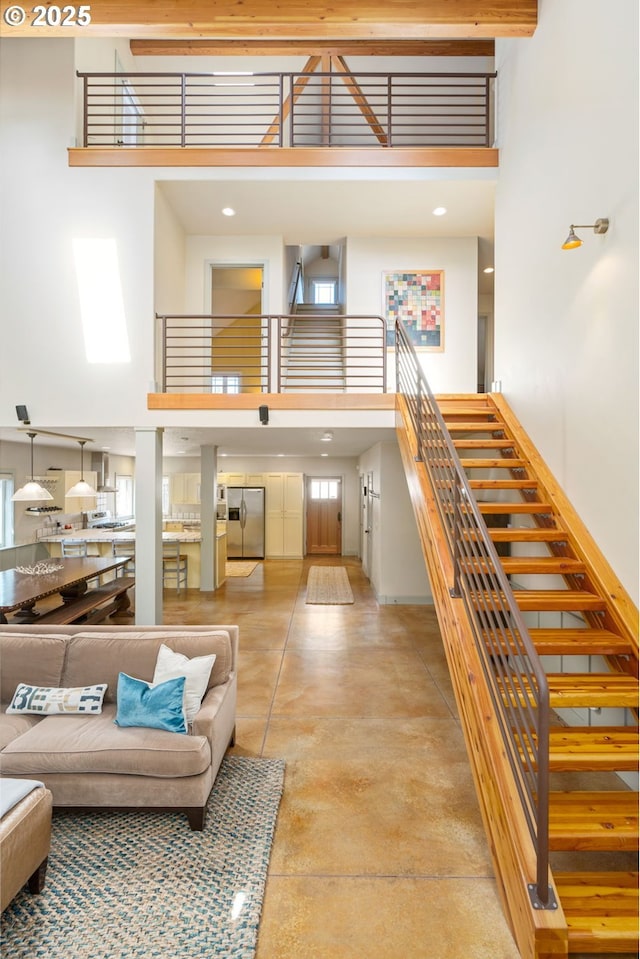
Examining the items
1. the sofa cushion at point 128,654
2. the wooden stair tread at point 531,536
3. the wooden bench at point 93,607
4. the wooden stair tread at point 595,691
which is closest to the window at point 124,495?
the wooden bench at point 93,607

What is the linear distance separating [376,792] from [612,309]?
10.6ft

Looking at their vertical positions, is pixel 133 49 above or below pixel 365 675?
above

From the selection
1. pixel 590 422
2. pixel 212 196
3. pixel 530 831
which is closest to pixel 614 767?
pixel 530 831

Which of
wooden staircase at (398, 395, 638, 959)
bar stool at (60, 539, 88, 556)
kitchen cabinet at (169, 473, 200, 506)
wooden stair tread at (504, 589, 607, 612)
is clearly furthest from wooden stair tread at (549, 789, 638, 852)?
kitchen cabinet at (169, 473, 200, 506)

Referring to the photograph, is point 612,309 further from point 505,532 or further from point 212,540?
point 212,540

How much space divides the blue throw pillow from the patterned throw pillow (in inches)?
9.0

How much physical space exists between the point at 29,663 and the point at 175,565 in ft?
16.3

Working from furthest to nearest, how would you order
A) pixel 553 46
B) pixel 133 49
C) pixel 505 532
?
1. pixel 133 49
2. pixel 553 46
3. pixel 505 532

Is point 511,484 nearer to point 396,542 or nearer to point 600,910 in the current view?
point 600,910

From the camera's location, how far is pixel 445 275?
6.66 metres

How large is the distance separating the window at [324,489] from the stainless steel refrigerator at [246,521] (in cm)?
126

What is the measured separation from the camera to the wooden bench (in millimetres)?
5074

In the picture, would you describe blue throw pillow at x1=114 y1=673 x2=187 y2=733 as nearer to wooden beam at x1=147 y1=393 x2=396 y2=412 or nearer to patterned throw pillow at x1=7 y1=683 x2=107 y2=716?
patterned throw pillow at x1=7 y1=683 x2=107 y2=716

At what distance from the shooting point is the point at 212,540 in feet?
26.1
